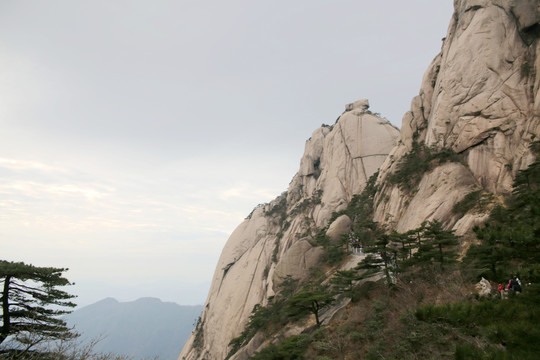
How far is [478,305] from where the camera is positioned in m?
6.53

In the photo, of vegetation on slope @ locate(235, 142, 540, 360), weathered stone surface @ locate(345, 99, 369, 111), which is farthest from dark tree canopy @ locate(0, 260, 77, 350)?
weathered stone surface @ locate(345, 99, 369, 111)

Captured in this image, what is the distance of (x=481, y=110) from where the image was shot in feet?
77.2

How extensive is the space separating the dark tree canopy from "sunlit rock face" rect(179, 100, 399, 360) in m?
26.6

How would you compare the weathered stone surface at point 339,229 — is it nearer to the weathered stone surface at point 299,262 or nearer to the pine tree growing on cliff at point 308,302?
the weathered stone surface at point 299,262

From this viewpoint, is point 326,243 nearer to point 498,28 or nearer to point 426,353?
point 426,353

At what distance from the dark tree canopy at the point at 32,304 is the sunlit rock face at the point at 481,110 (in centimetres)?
2267

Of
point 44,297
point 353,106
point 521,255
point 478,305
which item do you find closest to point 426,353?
point 478,305

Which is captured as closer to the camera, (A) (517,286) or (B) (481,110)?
(A) (517,286)

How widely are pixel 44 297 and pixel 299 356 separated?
39.5 feet

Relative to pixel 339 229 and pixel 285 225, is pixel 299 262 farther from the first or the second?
pixel 285 225

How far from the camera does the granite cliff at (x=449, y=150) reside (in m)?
21.6

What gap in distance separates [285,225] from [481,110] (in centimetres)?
3081

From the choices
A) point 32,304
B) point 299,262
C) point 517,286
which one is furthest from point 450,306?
point 299,262

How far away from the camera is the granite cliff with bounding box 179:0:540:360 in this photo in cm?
2159
